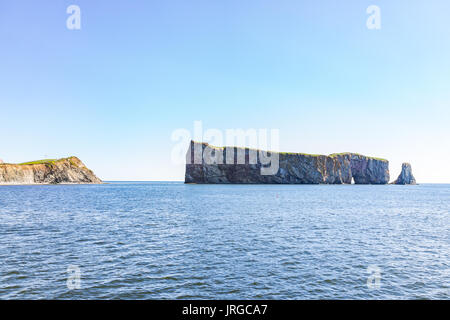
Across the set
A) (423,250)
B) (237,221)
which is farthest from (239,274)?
(237,221)

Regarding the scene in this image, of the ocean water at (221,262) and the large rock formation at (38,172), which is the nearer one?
the ocean water at (221,262)

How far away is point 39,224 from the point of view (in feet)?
113

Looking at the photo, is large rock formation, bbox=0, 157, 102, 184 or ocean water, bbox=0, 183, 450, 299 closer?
ocean water, bbox=0, 183, 450, 299

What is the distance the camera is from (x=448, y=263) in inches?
798

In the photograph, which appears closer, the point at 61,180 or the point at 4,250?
the point at 4,250

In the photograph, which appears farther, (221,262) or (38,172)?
(38,172)

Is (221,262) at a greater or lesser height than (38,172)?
lesser
